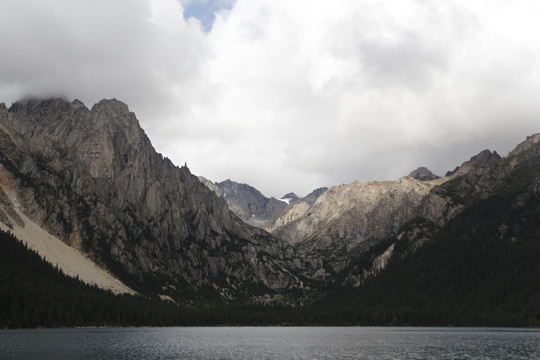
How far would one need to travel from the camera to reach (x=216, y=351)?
436ft

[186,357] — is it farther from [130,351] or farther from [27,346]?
[27,346]

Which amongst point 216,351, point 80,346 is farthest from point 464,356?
point 80,346

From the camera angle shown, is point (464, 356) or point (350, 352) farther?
point (350, 352)

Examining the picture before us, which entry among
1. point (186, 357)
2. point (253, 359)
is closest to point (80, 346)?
point (186, 357)

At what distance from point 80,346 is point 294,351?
197ft

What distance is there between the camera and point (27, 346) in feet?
413

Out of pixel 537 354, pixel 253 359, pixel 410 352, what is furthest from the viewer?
pixel 410 352

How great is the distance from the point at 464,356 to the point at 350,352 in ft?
95.9

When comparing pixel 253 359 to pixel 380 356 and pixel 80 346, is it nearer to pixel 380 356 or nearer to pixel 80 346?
pixel 380 356

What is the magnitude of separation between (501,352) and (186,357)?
83.7m

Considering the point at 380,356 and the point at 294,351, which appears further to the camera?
the point at 294,351

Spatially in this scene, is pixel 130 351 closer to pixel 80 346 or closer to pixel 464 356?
pixel 80 346

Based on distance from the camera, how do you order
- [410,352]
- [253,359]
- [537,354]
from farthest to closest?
[410,352], [537,354], [253,359]

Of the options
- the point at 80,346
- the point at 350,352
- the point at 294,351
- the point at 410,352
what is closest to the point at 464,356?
the point at 410,352
